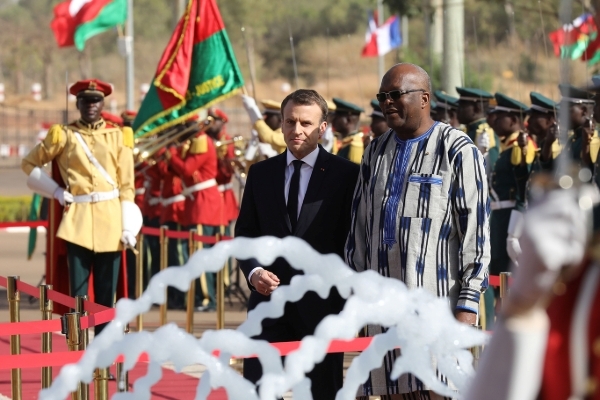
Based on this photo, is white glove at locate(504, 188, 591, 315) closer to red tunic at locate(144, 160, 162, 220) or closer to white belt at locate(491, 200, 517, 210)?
white belt at locate(491, 200, 517, 210)

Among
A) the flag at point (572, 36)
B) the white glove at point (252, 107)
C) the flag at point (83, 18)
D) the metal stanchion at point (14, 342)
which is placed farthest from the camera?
the flag at point (83, 18)

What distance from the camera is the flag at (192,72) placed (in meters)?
10.9

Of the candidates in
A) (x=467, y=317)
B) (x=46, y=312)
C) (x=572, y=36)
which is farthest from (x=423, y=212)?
(x=46, y=312)

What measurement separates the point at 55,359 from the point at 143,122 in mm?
6729

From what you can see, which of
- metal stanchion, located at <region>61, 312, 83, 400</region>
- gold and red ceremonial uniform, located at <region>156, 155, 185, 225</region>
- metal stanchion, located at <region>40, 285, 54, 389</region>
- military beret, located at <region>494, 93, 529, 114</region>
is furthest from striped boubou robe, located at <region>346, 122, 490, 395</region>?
gold and red ceremonial uniform, located at <region>156, 155, 185, 225</region>

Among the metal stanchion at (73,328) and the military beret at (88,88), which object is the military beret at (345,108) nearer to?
the military beret at (88,88)

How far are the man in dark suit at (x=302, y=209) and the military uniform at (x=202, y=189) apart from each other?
6.83 metres

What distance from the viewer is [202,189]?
12.2 metres

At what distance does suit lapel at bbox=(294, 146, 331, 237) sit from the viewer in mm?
5062

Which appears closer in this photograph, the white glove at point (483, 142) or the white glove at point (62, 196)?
the white glove at point (62, 196)

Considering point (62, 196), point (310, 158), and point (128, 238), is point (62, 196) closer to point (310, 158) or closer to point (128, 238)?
point (128, 238)

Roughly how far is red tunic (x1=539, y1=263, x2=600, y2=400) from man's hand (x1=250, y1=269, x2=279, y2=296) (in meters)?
2.84

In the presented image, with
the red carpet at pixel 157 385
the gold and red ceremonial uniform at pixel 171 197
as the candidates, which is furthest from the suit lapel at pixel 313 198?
the gold and red ceremonial uniform at pixel 171 197

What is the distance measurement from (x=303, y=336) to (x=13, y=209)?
702 inches
